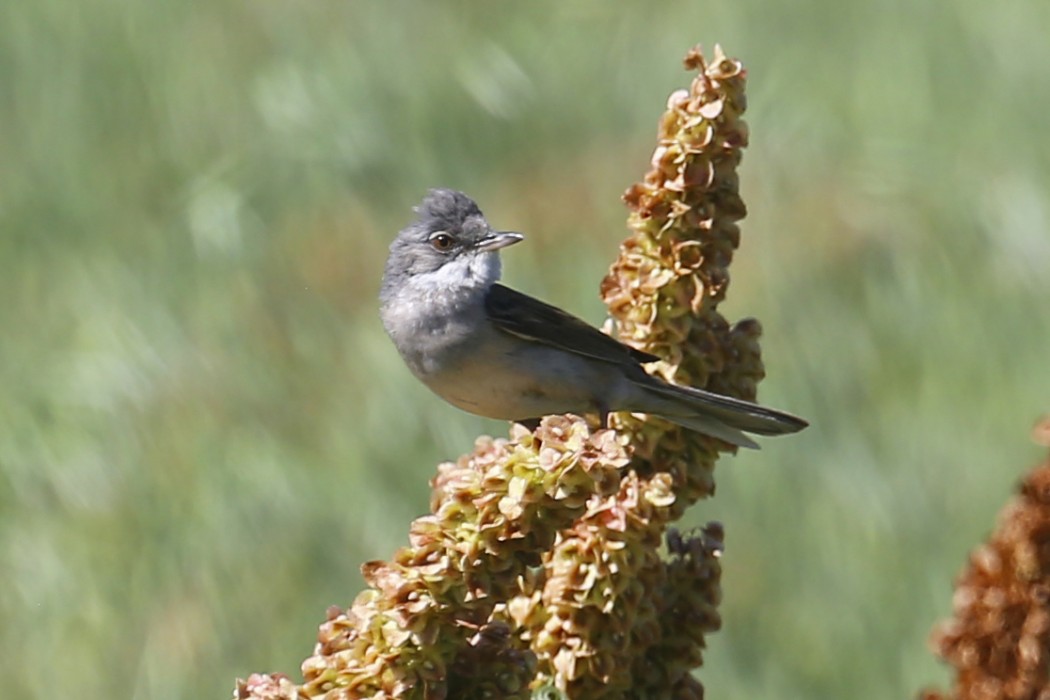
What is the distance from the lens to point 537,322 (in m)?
4.89

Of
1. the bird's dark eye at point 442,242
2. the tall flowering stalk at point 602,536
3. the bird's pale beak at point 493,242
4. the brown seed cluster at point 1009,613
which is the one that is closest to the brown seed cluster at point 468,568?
the tall flowering stalk at point 602,536

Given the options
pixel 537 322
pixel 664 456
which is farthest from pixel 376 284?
pixel 664 456

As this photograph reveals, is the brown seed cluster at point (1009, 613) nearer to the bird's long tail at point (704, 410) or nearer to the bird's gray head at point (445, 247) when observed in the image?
the bird's long tail at point (704, 410)

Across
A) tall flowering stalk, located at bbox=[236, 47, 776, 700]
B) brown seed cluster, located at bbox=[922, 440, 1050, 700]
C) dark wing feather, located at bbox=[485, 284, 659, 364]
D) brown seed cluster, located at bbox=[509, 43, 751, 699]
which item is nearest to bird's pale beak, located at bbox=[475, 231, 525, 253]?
dark wing feather, located at bbox=[485, 284, 659, 364]

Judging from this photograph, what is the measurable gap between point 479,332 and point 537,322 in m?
0.19

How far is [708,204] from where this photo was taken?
3.26m

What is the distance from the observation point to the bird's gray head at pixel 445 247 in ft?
16.6

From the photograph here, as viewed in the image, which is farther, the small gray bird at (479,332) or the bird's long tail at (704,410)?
the small gray bird at (479,332)

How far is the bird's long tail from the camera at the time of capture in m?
3.40

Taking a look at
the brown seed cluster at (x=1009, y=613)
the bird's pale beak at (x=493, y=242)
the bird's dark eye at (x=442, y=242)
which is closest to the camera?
the brown seed cluster at (x=1009, y=613)

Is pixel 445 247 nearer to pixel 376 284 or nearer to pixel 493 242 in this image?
pixel 493 242

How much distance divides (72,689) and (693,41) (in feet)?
14.0

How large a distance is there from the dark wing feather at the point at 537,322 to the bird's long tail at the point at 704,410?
856mm

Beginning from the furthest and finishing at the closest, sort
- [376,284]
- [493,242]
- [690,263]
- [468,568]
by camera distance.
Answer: [376,284], [493,242], [690,263], [468,568]
